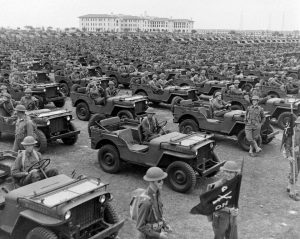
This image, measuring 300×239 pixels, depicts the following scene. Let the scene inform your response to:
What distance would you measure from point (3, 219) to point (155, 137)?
13.7 feet

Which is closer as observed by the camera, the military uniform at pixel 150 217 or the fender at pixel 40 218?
the military uniform at pixel 150 217

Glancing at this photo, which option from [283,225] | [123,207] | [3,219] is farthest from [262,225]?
[3,219]

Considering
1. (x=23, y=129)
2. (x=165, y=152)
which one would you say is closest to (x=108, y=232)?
(x=165, y=152)

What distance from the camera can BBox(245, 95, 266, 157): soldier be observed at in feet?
33.8

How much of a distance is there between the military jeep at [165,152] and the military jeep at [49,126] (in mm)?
1421

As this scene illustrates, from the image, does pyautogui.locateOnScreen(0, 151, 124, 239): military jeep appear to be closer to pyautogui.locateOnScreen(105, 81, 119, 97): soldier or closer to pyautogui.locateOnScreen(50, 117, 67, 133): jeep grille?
pyautogui.locateOnScreen(50, 117, 67, 133): jeep grille

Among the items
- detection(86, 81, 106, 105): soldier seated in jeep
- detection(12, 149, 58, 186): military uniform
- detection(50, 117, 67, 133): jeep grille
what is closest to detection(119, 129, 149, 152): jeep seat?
detection(50, 117, 67, 133): jeep grille

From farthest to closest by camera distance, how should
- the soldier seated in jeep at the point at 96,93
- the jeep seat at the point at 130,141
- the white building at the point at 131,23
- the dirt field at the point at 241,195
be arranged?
the white building at the point at 131,23, the soldier seated in jeep at the point at 96,93, the jeep seat at the point at 130,141, the dirt field at the point at 241,195

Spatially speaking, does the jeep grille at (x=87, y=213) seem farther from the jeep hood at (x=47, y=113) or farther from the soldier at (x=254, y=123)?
the soldier at (x=254, y=123)

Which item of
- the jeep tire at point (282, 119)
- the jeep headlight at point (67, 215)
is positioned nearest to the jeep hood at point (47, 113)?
the jeep headlight at point (67, 215)

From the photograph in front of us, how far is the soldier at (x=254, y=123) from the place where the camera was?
1031cm

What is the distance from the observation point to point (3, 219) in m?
5.63

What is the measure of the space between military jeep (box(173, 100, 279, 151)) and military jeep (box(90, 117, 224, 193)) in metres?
2.51

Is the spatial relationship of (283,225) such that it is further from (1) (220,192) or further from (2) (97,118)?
(2) (97,118)
